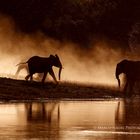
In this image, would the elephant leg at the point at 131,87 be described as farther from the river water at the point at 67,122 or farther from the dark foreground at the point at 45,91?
the river water at the point at 67,122

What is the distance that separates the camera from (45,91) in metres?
40.1

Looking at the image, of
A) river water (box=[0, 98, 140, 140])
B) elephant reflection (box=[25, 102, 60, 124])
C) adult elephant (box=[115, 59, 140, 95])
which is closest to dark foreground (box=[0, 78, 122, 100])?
elephant reflection (box=[25, 102, 60, 124])

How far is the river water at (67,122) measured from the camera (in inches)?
802

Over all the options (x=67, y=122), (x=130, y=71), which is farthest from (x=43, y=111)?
(x=130, y=71)

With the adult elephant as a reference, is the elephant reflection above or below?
below

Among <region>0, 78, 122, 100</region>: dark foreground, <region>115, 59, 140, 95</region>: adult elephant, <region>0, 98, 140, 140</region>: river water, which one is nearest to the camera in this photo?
<region>0, 98, 140, 140</region>: river water

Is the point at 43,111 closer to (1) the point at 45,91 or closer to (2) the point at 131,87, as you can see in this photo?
(1) the point at 45,91

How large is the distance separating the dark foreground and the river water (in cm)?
339

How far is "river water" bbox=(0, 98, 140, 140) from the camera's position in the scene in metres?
20.4

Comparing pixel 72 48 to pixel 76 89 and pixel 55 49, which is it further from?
pixel 76 89

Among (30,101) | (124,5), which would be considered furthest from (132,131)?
(124,5)

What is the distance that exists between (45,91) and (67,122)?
15.8m

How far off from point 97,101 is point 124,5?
1666 inches

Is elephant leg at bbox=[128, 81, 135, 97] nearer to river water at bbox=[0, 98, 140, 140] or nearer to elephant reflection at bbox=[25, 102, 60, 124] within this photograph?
elephant reflection at bbox=[25, 102, 60, 124]
